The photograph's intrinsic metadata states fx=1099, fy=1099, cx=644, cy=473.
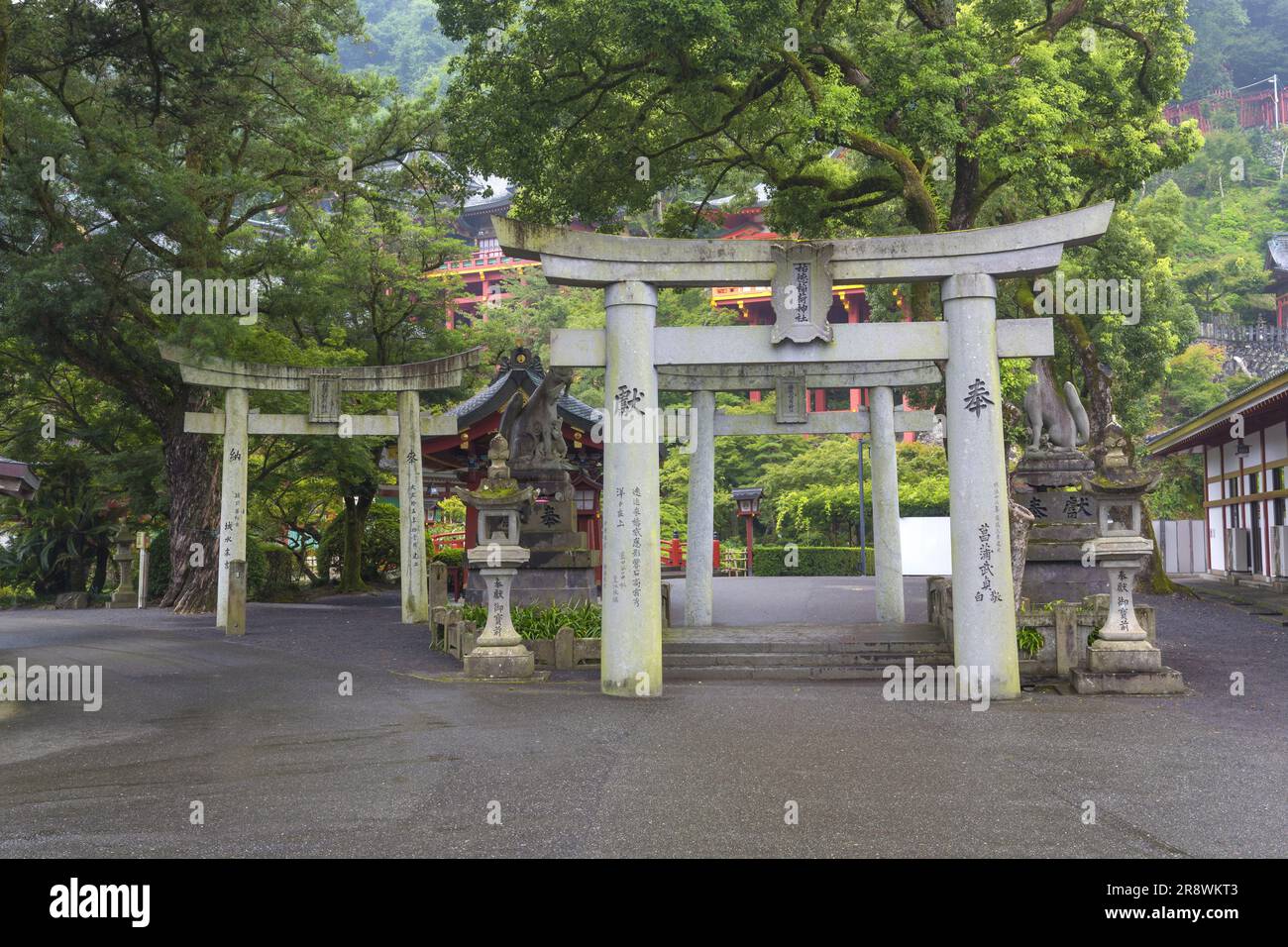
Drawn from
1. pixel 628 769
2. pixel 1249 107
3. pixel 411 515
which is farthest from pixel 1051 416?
pixel 1249 107

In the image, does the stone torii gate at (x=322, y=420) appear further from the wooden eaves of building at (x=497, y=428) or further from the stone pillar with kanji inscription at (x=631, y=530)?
the stone pillar with kanji inscription at (x=631, y=530)

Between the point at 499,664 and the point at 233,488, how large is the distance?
9.29 metres

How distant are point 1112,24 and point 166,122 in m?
19.2

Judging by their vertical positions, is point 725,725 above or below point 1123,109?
below

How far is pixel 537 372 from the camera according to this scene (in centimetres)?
2269

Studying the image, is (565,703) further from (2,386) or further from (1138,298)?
(2,386)

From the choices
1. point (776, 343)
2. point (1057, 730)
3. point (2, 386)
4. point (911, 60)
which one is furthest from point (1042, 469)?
point (2, 386)

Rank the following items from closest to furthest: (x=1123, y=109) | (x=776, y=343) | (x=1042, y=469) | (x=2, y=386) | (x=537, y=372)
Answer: (x=776, y=343) < (x=1123, y=109) < (x=1042, y=469) < (x=537, y=372) < (x=2, y=386)

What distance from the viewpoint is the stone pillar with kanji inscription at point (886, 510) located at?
18109mm

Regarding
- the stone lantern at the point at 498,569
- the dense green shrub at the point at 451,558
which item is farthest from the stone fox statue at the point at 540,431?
the dense green shrub at the point at 451,558

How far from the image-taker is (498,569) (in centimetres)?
1352

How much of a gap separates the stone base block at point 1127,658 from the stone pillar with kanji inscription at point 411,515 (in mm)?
12860

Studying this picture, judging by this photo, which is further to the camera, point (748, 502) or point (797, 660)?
point (748, 502)

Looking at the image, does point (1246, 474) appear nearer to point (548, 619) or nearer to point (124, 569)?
point (548, 619)
